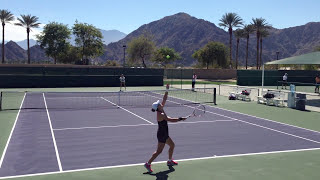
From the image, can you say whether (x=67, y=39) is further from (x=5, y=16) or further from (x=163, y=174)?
(x=163, y=174)

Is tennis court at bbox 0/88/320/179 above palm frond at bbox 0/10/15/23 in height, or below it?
below

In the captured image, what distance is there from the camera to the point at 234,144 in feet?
41.6

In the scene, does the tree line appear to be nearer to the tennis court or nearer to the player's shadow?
the tennis court

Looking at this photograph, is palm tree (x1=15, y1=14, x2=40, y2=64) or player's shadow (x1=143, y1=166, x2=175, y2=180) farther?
palm tree (x1=15, y1=14, x2=40, y2=64)

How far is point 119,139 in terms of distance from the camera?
13.2m

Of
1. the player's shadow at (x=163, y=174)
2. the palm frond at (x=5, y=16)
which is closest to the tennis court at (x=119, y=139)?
the player's shadow at (x=163, y=174)

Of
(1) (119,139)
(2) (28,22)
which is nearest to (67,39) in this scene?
(2) (28,22)

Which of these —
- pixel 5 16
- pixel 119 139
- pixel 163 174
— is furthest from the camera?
pixel 5 16

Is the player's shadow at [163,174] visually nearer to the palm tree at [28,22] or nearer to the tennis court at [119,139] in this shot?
the tennis court at [119,139]

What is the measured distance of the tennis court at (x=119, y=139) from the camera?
10.3 m

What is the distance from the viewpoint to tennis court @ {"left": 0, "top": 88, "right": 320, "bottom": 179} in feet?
33.8

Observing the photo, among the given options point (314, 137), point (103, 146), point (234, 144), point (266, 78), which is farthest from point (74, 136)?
point (266, 78)

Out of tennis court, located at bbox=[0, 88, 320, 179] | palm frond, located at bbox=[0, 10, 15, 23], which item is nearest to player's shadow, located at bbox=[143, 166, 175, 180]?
tennis court, located at bbox=[0, 88, 320, 179]

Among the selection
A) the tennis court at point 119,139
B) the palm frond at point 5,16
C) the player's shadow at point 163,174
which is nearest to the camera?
the player's shadow at point 163,174
